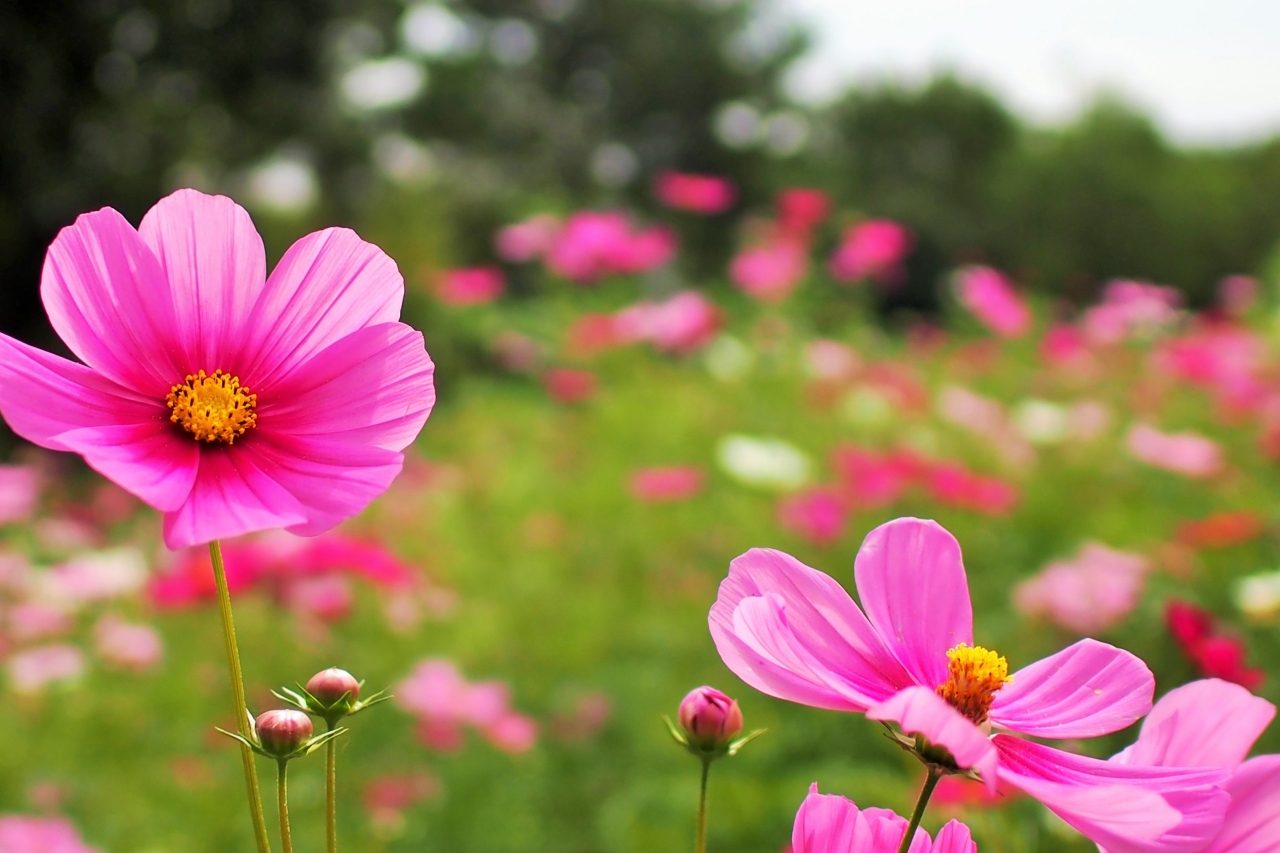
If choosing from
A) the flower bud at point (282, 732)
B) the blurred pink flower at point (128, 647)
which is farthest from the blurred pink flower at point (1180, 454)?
the flower bud at point (282, 732)

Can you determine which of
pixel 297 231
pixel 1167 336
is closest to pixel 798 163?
pixel 297 231

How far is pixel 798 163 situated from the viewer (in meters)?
11.9

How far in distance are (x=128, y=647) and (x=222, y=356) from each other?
1398 mm

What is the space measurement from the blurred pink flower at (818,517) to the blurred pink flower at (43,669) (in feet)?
3.37

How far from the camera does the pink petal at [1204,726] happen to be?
233 mm

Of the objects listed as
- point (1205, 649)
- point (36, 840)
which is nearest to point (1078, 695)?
point (1205, 649)

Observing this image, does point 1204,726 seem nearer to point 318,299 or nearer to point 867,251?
point 318,299

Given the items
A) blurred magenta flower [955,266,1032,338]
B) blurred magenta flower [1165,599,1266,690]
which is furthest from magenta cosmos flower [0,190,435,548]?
blurred magenta flower [955,266,1032,338]

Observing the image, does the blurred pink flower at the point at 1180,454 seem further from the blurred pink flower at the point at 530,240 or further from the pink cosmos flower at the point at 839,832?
the pink cosmos flower at the point at 839,832

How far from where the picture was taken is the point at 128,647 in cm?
150

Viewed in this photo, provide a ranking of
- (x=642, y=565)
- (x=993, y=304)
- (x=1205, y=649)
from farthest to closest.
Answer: (x=993, y=304) < (x=642, y=565) < (x=1205, y=649)

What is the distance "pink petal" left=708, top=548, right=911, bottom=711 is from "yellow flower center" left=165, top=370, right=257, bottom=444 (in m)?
0.11

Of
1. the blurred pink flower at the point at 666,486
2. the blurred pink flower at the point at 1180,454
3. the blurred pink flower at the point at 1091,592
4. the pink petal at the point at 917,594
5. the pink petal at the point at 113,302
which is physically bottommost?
the pink petal at the point at 917,594

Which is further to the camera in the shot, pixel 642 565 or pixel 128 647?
pixel 642 565
